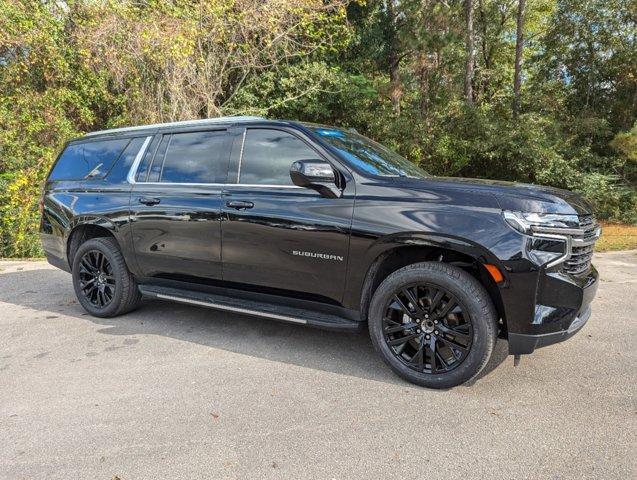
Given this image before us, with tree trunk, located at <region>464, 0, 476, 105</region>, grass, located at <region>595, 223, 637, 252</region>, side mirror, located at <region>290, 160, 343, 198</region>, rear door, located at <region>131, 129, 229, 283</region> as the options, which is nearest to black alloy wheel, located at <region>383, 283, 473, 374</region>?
side mirror, located at <region>290, 160, 343, 198</region>

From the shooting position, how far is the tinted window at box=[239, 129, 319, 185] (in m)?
3.86

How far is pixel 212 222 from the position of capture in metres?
4.07

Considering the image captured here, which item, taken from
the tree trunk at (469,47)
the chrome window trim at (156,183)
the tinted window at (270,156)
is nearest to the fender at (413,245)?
the chrome window trim at (156,183)

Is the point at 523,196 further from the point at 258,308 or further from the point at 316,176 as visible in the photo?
the point at 258,308

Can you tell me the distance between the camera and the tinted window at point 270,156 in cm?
386

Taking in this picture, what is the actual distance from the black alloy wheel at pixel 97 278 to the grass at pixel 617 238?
839cm

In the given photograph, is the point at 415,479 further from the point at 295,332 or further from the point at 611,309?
the point at 611,309

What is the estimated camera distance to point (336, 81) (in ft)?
51.0

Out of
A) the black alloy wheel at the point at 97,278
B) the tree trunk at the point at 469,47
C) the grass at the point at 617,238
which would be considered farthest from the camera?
the tree trunk at the point at 469,47

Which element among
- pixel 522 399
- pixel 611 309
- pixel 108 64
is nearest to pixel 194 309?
pixel 522 399

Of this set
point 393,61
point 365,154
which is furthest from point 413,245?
point 393,61

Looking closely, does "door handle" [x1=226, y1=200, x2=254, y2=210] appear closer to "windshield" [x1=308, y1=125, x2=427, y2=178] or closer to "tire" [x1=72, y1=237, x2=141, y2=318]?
"windshield" [x1=308, y1=125, x2=427, y2=178]

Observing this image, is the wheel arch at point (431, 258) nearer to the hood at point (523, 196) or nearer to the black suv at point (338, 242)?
the black suv at point (338, 242)

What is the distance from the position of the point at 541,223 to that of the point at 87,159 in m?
4.55
